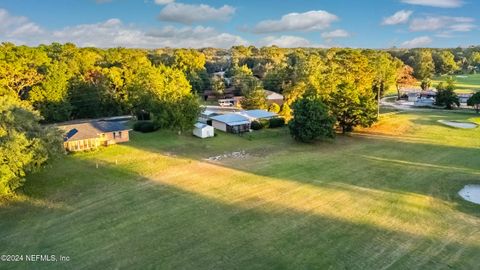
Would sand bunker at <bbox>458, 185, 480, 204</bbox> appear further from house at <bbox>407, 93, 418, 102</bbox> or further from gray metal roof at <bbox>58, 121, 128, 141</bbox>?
house at <bbox>407, 93, 418, 102</bbox>

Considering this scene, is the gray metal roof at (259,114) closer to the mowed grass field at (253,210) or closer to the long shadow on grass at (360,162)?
the long shadow on grass at (360,162)

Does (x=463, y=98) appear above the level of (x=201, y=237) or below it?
above

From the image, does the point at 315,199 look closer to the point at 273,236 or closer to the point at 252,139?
the point at 273,236

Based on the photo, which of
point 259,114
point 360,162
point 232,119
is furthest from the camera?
point 259,114

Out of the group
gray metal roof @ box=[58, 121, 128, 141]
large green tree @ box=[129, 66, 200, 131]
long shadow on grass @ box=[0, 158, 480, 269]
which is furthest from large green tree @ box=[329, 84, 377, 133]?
gray metal roof @ box=[58, 121, 128, 141]

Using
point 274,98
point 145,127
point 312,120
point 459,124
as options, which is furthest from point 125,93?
point 459,124

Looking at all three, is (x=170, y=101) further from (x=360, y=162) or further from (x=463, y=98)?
(x=463, y=98)

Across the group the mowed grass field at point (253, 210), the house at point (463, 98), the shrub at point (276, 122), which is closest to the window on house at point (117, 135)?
the mowed grass field at point (253, 210)
